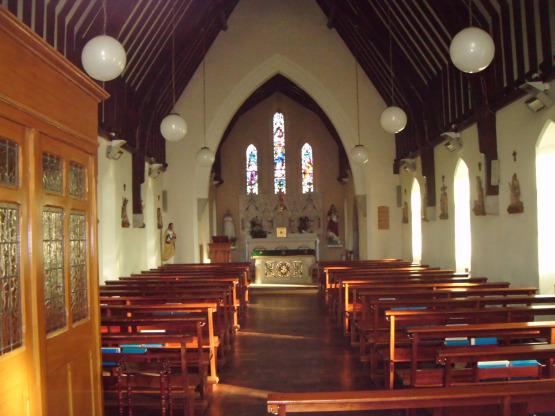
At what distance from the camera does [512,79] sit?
7762 mm

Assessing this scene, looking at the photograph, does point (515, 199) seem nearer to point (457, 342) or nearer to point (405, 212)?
point (457, 342)

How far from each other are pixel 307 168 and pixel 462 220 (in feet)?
37.9

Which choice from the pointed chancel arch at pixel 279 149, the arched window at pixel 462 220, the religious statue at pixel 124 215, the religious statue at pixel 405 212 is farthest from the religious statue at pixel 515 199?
the pointed chancel arch at pixel 279 149

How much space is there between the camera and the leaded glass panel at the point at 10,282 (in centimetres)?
254

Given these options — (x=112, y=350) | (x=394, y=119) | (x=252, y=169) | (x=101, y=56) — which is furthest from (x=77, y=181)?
(x=252, y=169)

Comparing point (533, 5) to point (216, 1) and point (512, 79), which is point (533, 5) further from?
point (216, 1)

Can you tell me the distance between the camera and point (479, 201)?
911 centimetres

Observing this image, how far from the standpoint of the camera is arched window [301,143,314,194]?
21.9 metres

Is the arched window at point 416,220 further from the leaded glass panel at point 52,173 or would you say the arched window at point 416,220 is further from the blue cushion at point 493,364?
the leaded glass panel at point 52,173

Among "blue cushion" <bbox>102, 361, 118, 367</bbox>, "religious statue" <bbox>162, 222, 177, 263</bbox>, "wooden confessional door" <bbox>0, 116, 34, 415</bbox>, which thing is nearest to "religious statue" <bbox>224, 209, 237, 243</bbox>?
"religious statue" <bbox>162, 222, 177, 263</bbox>

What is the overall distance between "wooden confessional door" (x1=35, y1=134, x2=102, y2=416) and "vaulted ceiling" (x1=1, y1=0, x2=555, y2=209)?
3.87m

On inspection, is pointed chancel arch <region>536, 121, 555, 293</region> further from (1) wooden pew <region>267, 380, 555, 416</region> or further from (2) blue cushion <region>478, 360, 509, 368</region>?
(1) wooden pew <region>267, 380, 555, 416</region>

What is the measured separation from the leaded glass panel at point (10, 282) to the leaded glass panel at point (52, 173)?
31 centimetres

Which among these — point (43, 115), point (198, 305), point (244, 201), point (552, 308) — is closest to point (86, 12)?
point (198, 305)
